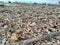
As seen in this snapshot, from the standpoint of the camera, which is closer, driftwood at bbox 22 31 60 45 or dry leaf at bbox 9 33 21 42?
driftwood at bbox 22 31 60 45

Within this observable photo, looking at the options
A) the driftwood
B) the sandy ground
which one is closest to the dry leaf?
the sandy ground

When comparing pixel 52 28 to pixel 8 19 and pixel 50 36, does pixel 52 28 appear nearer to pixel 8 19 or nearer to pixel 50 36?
pixel 50 36

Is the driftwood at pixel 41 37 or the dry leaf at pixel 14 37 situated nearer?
the driftwood at pixel 41 37

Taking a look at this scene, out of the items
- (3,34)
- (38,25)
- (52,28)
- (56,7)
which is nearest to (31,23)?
(38,25)

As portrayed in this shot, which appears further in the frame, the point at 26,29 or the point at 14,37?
the point at 26,29

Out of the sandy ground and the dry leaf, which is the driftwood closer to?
the sandy ground

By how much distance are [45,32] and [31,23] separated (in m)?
0.55

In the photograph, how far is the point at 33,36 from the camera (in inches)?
117

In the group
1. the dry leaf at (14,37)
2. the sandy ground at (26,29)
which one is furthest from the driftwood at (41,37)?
the dry leaf at (14,37)

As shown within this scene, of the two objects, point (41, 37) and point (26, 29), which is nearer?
point (41, 37)

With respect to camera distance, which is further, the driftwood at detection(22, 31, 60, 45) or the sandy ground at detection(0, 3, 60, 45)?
the sandy ground at detection(0, 3, 60, 45)

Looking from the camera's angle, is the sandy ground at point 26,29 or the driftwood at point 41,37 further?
the sandy ground at point 26,29

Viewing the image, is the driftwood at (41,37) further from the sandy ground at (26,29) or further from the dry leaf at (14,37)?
the dry leaf at (14,37)

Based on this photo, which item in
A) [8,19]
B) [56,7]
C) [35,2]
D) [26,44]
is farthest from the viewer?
[35,2]
